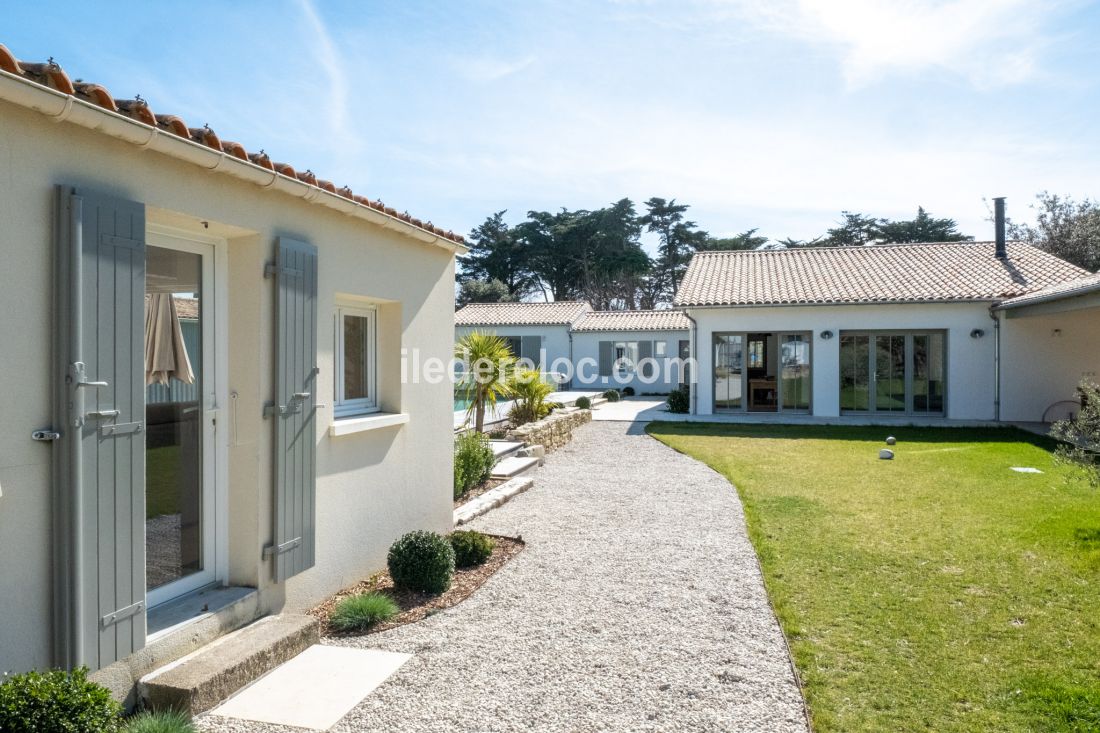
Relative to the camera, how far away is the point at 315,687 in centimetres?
399

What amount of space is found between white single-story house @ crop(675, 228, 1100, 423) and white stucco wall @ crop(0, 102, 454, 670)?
47.9ft

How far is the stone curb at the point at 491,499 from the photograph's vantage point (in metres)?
8.48

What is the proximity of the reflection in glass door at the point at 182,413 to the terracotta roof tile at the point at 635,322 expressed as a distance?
1088 inches

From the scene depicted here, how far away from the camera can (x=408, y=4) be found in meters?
9.07

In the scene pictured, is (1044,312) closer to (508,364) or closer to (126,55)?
(508,364)

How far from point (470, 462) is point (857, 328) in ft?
46.1

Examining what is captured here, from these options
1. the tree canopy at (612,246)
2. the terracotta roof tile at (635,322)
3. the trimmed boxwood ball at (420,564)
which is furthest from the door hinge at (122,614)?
the tree canopy at (612,246)

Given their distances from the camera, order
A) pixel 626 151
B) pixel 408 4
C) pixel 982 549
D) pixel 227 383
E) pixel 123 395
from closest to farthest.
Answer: pixel 123 395 → pixel 227 383 → pixel 982 549 → pixel 408 4 → pixel 626 151

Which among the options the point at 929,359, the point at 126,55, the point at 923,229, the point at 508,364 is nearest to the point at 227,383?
the point at 126,55

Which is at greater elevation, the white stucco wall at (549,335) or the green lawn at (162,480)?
the white stucco wall at (549,335)

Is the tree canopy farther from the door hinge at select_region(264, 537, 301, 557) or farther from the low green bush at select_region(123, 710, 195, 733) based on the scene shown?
the low green bush at select_region(123, 710, 195, 733)

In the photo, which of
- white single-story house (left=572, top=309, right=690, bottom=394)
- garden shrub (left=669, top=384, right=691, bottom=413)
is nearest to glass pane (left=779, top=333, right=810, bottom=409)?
garden shrub (left=669, top=384, right=691, bottom=413)

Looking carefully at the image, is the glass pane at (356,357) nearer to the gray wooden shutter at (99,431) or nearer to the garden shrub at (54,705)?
the gray wooden shutter at (99,431)

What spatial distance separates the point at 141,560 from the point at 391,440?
2911 mm
